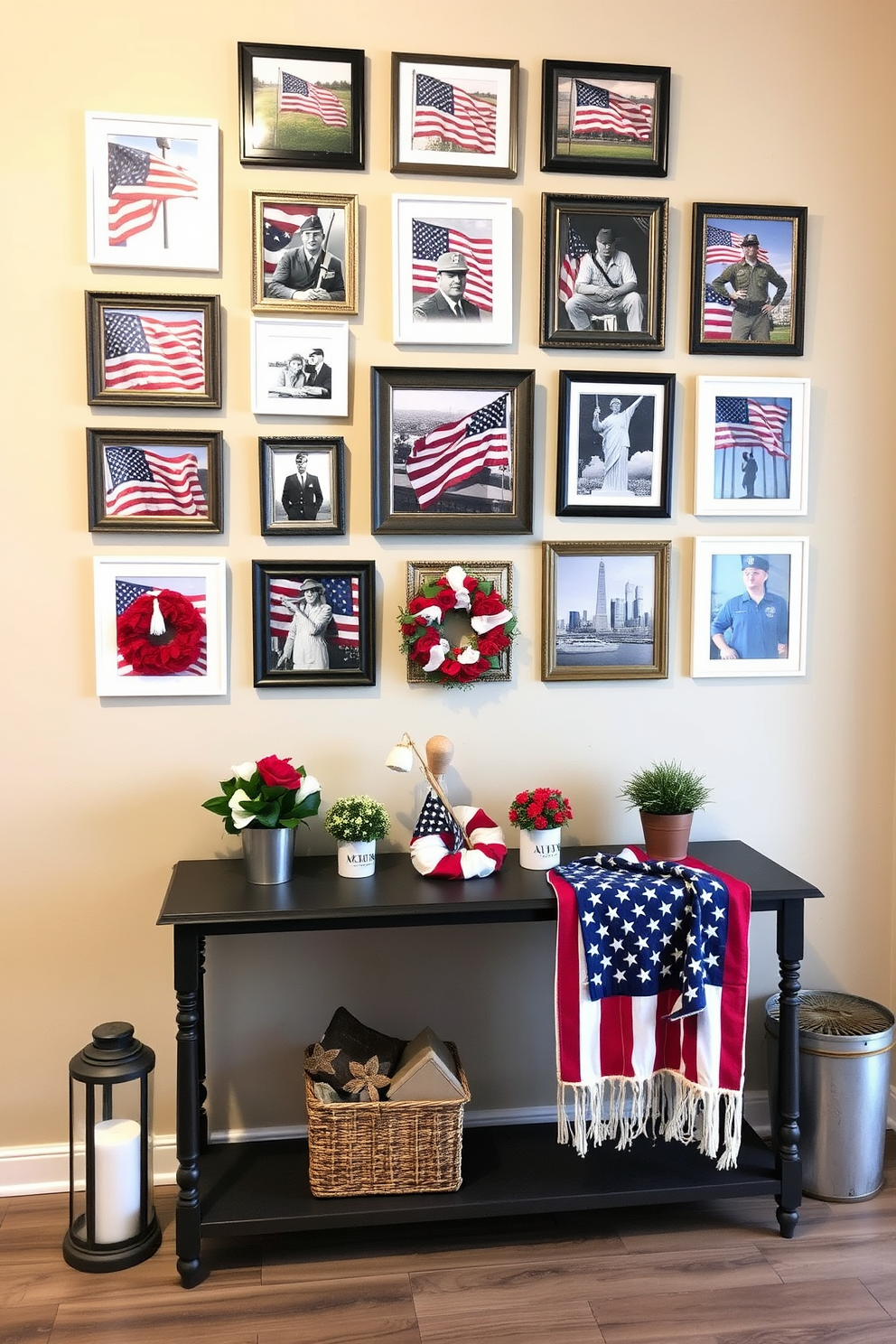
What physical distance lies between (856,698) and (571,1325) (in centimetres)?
164

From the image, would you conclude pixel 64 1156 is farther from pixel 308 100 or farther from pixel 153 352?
pixel 308 100

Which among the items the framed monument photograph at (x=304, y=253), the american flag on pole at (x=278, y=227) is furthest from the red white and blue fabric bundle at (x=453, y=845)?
the american flag on pole at (x=278, y=227)

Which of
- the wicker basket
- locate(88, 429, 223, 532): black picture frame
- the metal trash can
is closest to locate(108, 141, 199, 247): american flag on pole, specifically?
locate(88, 429, 223, 532): black picture frame

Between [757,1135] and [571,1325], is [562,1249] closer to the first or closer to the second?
[571,1325]

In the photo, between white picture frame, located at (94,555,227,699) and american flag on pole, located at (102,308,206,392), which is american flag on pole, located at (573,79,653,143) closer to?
american flag on pole, located at (102,308,206,392)

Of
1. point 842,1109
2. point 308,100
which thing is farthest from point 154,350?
point 842,1109

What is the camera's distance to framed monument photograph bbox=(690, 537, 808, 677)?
8.72ft

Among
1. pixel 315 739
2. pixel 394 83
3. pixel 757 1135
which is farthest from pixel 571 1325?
pixel 394 83

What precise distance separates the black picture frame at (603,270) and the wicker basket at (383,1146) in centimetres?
182

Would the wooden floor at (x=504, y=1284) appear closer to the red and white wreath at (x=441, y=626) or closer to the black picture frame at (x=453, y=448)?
the red and white wreath at (x=441, y=626)

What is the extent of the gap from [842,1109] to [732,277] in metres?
2.04

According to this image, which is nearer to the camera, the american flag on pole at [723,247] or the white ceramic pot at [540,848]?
the white ceramic pot at [540,848]

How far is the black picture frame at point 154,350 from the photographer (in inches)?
94.9

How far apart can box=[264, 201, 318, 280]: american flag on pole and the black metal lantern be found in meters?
1.79
